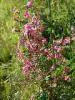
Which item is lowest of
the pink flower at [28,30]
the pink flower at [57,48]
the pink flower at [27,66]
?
the pink flower at [27,66]

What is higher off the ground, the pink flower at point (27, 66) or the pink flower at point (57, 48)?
the pink flower at point (57, 48)

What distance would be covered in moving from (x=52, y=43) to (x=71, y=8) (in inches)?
31.3

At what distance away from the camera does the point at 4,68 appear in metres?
4.94

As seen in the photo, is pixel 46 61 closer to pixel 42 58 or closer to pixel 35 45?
pixel 42 58

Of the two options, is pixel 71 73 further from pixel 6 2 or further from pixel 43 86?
pixel 6 2

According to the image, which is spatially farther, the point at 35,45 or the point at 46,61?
the point at 46,61

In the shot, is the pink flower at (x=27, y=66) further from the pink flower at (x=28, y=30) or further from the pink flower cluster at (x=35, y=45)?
the pink flower at (x=28, y=30)

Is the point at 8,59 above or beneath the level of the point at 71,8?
beneath

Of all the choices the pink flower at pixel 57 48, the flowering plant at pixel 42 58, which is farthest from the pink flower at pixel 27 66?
the pink flower at pixel 57 48

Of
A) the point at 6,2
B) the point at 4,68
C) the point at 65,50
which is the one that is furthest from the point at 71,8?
the point at 6,2

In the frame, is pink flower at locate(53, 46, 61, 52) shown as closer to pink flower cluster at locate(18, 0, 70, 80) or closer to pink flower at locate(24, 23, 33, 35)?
pink flower cluster at locate(18, 0, 70, 80)

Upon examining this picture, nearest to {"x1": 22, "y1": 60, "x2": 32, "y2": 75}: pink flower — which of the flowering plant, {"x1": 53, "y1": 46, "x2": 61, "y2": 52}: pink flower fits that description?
the flowering plant

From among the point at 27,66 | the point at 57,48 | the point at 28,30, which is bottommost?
the point at 27,66

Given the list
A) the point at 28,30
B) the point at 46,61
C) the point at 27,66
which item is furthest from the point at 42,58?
the point at 28,30
